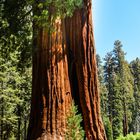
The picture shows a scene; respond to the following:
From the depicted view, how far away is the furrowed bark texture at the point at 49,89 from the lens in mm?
11500

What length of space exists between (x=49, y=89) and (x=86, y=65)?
1.97 metres

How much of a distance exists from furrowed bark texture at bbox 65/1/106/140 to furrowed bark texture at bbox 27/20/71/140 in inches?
33.3

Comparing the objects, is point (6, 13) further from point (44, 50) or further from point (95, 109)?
point (95, 109)

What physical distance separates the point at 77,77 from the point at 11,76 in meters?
21.0

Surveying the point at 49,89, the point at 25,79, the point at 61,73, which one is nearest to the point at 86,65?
the point at 61,73

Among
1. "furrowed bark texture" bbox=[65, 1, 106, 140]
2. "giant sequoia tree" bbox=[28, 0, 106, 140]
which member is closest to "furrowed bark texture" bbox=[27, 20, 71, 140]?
"giant sequoia tree" bbox=[28, 0, 106, 140]

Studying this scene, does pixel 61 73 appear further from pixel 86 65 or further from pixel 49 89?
pixel 86 65

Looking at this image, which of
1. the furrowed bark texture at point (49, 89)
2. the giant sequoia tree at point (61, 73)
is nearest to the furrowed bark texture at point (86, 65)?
the giant sequoia tree at point (61, 73)

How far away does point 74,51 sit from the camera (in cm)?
1328

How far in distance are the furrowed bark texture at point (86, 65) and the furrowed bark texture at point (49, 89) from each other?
0.85 m

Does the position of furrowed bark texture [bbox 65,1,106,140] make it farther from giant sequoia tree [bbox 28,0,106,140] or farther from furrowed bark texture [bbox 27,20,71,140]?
furrowed bark texture [bbox 27,20,71,140]

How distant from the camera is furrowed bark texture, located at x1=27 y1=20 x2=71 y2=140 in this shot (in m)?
11.5

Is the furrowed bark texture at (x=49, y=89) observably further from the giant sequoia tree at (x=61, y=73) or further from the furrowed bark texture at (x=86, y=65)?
the furrowed bark texture at (x=86, y=65)

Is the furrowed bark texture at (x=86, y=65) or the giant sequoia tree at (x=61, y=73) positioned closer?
the giant sequoia tree at (x=61, y=73)
